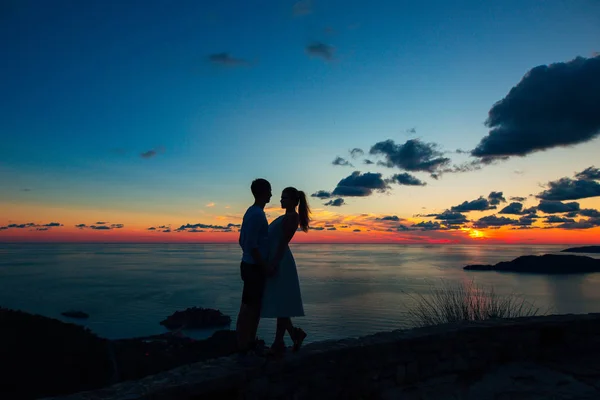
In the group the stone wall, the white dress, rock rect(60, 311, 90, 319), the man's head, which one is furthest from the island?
the man's head

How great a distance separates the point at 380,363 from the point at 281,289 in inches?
50.8

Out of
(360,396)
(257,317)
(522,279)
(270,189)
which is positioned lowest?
(522,279)

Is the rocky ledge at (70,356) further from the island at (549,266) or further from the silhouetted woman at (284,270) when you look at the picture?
the island at (549,266)

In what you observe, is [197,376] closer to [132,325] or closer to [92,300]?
[132,325]

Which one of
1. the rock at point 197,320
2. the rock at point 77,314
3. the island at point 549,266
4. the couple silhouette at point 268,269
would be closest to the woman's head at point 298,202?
the couple silhouette at point 268,269

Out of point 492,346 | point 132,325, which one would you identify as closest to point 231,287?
point 132,325

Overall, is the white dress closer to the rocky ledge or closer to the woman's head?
the woman's head

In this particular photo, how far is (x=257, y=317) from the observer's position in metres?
3.24

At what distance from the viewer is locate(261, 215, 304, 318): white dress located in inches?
126

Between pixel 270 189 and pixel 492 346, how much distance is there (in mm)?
3267

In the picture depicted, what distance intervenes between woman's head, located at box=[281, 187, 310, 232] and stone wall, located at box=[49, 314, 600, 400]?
1175 mm

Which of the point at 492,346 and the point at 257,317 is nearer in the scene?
the point at 257,317

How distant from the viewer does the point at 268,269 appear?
10.3 ft

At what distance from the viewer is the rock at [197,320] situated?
2844 centimetres
